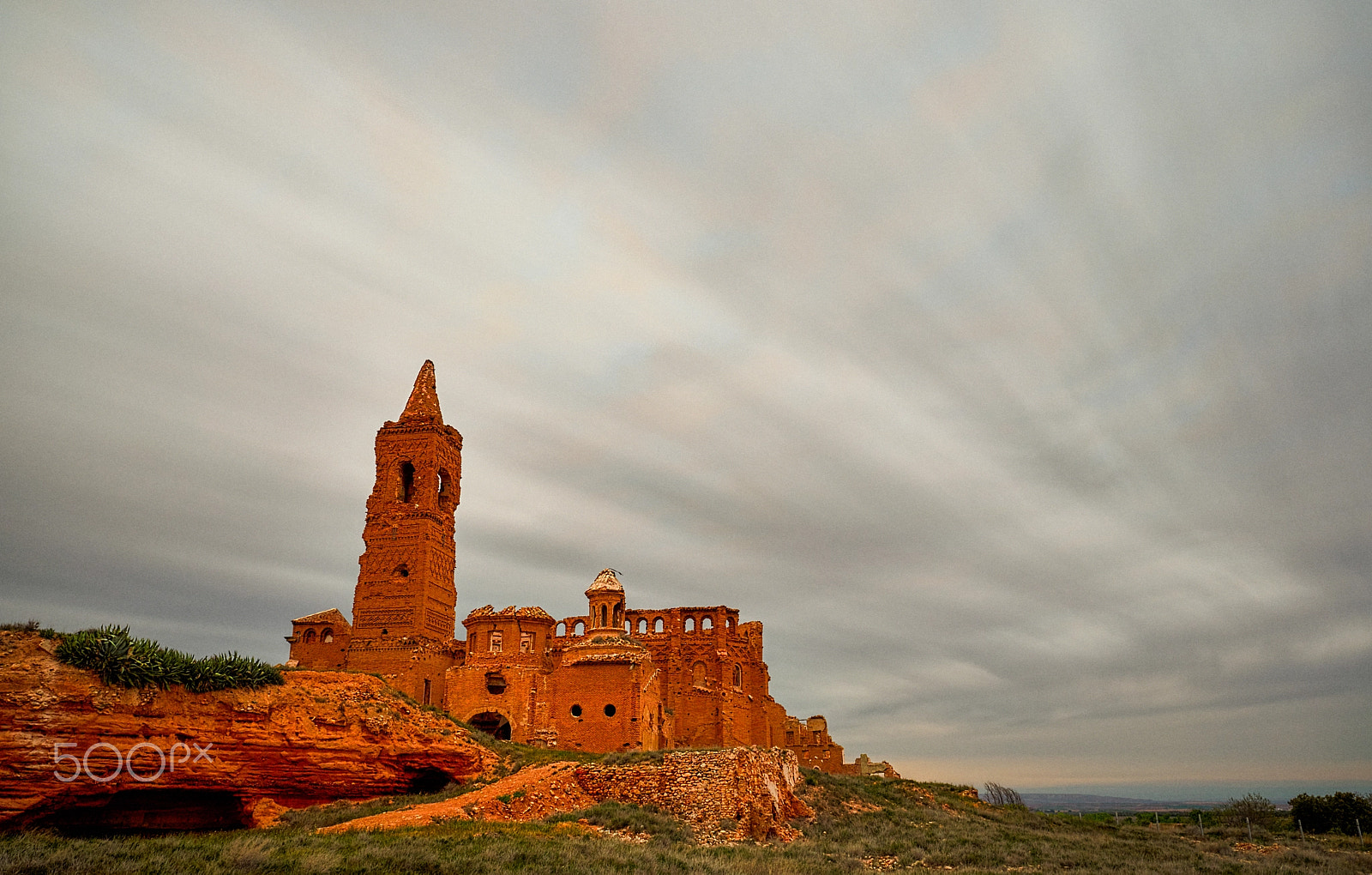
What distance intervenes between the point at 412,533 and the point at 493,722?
11634 mm

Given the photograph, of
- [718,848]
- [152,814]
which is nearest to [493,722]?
[152,814]

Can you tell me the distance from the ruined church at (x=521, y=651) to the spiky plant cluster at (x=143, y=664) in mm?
15834

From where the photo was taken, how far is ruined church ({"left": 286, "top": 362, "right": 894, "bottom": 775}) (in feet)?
115

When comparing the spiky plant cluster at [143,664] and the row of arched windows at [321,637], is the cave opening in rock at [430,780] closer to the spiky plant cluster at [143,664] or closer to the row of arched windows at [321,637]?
the spiky plant cluster at [143,664]

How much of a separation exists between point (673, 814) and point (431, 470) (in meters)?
27.4

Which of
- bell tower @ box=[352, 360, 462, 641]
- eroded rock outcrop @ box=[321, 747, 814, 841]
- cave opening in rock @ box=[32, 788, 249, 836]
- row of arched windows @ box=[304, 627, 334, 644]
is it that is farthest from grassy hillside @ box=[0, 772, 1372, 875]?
row of arched windows @ box=[304, 627, 334, 644]

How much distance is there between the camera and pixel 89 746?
17.4 m

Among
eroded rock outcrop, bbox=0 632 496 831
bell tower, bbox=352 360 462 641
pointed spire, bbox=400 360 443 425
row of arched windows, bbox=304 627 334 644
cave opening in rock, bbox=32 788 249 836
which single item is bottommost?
cave opening in rock, bbox=32 788 249 836

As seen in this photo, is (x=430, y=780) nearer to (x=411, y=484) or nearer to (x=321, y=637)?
(x=321, y=637)

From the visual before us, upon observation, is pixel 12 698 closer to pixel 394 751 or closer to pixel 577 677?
pixel 394 751

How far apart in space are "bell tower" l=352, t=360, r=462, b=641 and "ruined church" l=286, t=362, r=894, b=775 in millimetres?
65

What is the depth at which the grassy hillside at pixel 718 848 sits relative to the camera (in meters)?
14.5

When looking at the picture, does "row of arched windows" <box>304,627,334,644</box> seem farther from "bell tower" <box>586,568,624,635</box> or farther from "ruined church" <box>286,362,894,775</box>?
"bell tower" <box>586,568,624,635</box>

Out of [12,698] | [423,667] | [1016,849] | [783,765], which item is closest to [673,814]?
[783,765]
